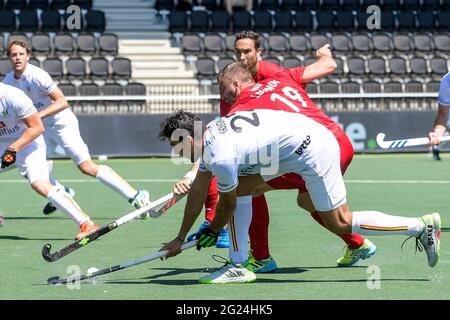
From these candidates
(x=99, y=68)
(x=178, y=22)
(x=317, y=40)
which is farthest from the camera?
(x=178, y=22)

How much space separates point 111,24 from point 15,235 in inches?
672

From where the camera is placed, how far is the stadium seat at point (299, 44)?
25844 millimetres

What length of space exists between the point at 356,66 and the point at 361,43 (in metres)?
1.28

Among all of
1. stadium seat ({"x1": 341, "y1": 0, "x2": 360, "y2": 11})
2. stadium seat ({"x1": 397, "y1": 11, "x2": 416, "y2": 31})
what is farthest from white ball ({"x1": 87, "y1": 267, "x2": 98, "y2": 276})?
stadium seat ({"x1": 341, "y1": 0, "x2": 360, "y2": 11})

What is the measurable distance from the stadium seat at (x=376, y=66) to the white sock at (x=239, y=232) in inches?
728

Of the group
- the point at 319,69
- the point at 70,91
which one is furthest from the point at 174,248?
the point at 70,91

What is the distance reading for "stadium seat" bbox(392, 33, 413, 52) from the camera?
26.8m

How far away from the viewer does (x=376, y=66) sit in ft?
84.4

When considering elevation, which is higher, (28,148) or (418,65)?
(28,148)

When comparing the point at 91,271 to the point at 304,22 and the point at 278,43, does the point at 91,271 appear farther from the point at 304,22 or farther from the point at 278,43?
the point at 304,22

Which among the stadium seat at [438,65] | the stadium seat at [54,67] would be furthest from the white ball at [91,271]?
the stadium seat at [438,65]

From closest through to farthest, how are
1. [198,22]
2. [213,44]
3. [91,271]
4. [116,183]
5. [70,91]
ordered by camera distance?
1. [91,271]
2. [116,183]
3. [70,91]
4. [213,44]
5. [198,22]

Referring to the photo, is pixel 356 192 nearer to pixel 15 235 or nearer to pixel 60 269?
pixel 15 235

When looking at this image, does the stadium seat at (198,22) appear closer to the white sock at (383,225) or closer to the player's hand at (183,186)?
the player's hand at (183,186)
